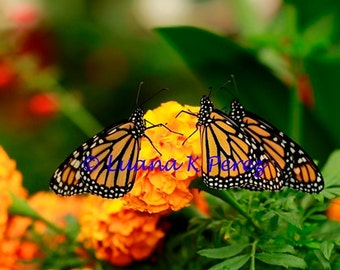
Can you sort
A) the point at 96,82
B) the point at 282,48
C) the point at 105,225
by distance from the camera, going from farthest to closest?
the point at 96,82 < the point at 282,48 < the point at 105,225

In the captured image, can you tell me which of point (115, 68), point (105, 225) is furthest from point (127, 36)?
point (105, 225)

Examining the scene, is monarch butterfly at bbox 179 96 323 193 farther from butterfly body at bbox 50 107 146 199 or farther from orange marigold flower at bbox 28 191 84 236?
orange marigold flower at bbox 28 191 84 236

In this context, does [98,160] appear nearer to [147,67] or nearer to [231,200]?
[231,200]

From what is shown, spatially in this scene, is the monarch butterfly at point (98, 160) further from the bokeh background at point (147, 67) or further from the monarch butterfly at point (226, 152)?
the bokeh background at point (147, 67)

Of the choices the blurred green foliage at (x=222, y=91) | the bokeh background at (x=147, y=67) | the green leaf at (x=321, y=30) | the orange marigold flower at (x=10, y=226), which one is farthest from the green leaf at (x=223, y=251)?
the green leaf at (x=321, y=30)

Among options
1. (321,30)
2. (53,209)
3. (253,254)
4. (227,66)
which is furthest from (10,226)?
(321,30)

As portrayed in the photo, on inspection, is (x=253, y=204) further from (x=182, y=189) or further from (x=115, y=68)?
(x=115, y=68)

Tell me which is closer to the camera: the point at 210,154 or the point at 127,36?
the point at 210,154

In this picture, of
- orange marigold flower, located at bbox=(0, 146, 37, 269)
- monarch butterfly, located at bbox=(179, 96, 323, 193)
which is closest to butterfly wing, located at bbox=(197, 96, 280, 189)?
monarch butterfly, located at bbox=(179, 96, 323, 193)
